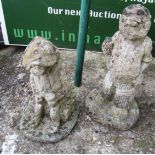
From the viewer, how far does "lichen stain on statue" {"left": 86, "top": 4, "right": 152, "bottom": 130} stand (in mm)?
2842

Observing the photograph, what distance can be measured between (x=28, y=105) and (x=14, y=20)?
107 centimetres

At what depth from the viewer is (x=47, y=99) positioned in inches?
119

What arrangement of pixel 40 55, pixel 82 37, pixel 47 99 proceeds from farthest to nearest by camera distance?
pixel 82 37
pixel 47 99
pixel 40 55

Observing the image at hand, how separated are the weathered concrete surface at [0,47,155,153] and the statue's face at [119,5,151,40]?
0.94m

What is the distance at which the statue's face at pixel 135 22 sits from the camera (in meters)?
2.80

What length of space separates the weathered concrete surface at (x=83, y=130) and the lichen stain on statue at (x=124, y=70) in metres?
0.10

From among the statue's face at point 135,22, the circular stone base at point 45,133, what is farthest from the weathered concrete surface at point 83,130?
the statue's face at point 135,22

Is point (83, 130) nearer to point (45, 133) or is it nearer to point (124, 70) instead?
point (45, 133)

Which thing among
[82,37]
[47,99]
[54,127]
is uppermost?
[82,37]

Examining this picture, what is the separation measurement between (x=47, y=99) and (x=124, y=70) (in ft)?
2.18

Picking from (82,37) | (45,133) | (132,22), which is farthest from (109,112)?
(132,22)

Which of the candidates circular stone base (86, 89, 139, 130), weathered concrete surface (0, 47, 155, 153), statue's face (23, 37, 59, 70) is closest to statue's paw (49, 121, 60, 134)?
weathered concrete surface (0, 47, 155, 153)

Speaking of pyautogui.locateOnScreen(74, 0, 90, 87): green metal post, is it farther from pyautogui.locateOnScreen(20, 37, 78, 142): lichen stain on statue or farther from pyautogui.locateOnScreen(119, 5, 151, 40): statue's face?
pyautogui.locateOnScreen(119, 5, 151, 40): statue's face

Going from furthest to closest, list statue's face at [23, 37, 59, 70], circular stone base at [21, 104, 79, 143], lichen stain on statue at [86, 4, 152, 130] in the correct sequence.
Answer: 1. circular stone base at [21, 104, 79, 143]
2. lichen stain on statue at [86, 4, 152, 130]
3. statue's face at [23, 37, 59, 70]
